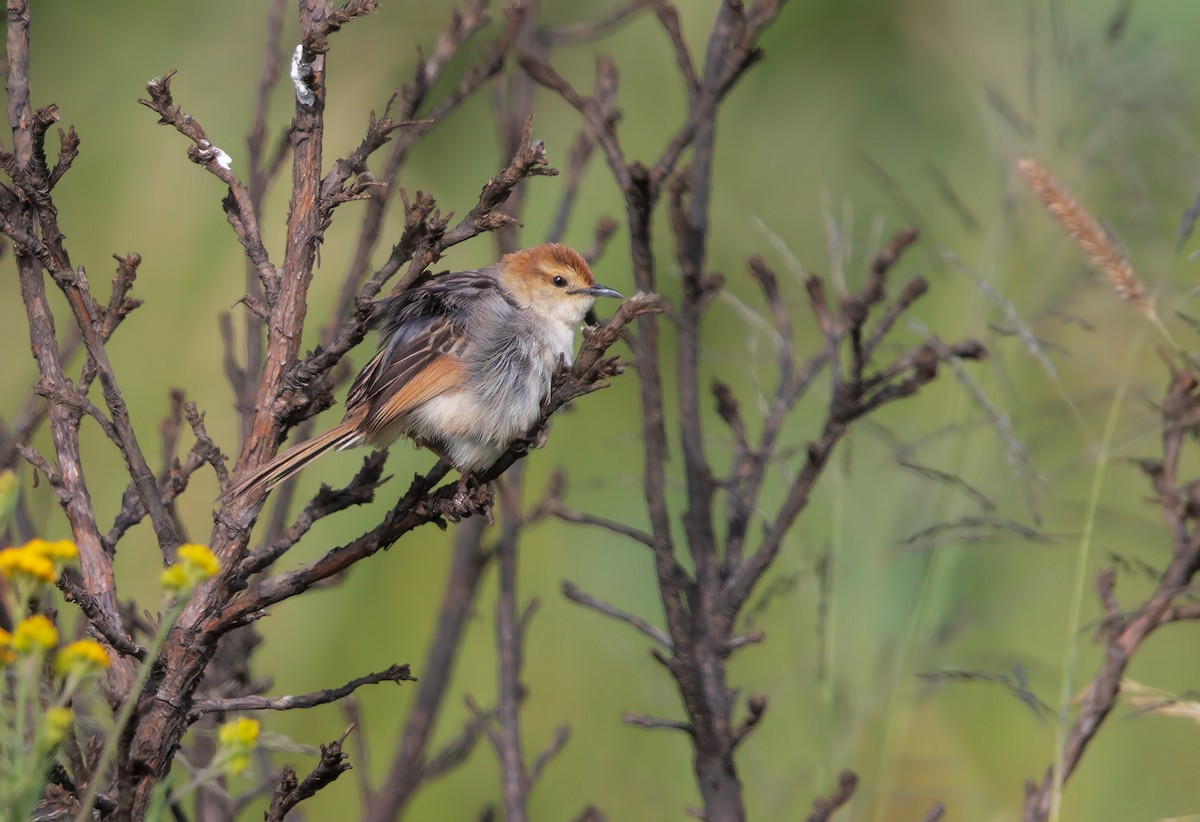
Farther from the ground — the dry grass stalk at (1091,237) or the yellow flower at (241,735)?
the dry grass stalk at (1091,237)

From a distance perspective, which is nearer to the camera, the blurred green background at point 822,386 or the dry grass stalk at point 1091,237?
the dry grass stalk at point 1091,237

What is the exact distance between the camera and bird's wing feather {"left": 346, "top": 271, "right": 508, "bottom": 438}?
108 inches

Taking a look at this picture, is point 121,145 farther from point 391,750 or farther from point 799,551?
point 799,551

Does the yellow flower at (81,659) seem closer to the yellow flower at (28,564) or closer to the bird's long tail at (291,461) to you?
the yellow flower at (28,564)

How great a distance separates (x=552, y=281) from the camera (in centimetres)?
322

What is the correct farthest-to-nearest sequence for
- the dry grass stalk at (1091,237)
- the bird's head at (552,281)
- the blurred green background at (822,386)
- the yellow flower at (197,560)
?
the bird's head at (552,281), the blurred green background at (822,386), the dry grass stalk at (1091,237), the yellow flower at (197,560)

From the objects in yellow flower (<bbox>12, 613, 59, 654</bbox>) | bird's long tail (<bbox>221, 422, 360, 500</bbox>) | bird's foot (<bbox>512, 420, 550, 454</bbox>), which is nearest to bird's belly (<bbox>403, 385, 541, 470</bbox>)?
bird's long tail (<bbox>221, 422, 360, 500</bbox>)

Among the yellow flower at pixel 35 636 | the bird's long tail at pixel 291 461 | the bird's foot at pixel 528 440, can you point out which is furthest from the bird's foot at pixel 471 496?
the yellow flower at pixel 35 636

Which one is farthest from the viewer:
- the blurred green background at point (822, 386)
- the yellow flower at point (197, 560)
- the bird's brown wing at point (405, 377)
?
the blurred green background at point (822, 386)

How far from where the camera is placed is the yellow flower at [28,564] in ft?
4.18

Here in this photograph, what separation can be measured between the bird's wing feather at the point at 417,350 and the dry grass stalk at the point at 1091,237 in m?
1.22

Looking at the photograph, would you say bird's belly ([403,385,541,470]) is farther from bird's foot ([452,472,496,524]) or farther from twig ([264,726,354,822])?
twig ([264,726,354,822])

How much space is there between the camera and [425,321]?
2953mm

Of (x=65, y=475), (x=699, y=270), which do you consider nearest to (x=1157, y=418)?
(x=699, y=270)
